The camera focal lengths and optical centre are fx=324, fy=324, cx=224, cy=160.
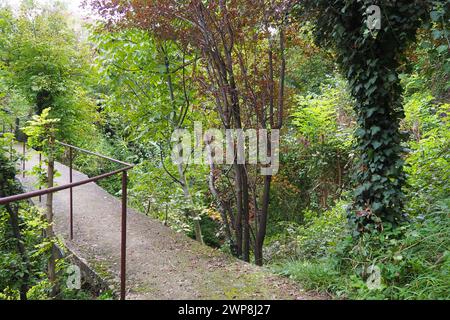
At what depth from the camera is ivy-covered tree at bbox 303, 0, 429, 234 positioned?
8.87 feet

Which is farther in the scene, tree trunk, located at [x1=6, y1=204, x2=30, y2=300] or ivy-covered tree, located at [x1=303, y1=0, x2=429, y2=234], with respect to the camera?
tree trunk, located at [x1=6, y1=204, x2=30, y2=300]

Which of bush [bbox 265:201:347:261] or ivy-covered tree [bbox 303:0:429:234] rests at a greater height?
ivy-covered tree [bbox 303:0:429:234]

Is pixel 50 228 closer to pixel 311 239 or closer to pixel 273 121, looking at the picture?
pixel 273 121

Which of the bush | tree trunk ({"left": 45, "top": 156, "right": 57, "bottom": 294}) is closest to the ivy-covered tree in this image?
the bush

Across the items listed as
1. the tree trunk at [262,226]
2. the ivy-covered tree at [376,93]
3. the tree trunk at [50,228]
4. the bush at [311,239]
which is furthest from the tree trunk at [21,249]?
the ivy-covered tree at [376,93]

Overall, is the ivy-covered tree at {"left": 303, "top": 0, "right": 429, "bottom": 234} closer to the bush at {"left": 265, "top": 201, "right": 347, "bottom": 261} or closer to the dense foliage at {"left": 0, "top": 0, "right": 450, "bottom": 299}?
the dense foliage at {"left": 0, "top": 0, "right": 450, "bottom": 299}

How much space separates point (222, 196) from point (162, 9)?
2.91 m

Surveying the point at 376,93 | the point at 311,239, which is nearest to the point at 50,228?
the point at 311,239

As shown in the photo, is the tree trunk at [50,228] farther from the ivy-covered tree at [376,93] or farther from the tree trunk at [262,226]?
the ivy-covered tree at [376,93]

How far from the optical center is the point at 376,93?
2830 mm

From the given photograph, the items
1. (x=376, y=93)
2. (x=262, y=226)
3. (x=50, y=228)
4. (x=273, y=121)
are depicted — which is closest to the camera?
(x=376, y=93)
